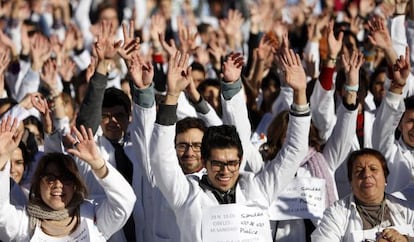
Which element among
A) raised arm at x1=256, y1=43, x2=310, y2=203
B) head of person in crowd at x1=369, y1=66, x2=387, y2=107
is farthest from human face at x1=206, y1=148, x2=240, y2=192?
head of person in crowd at x1=369, y1=66, x2=387, y2=107

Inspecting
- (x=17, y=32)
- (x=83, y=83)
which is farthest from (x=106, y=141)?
(x=17, y=32)

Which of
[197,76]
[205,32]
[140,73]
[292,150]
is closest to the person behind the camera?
[140,73]

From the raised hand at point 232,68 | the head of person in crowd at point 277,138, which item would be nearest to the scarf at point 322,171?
the head of person in crowd at point 277,138

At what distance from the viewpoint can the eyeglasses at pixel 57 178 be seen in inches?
223

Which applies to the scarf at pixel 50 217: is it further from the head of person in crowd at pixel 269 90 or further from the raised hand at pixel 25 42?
the raised hand at pixel 25 42

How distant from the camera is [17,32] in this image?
1108 cm

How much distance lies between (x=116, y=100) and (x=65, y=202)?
130cm

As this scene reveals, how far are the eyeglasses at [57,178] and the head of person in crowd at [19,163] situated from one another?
1.05 meters

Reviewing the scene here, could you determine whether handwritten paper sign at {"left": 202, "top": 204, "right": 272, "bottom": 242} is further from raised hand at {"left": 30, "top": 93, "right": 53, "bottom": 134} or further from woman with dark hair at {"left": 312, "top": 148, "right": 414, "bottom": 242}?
raised hand at {"left": 30, "top": 93, "right": 53, "bottom": 134}

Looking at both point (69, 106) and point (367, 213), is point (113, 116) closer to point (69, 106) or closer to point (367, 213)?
point (69, 106)

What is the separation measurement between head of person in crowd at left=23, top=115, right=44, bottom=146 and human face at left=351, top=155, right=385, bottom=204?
2740mm

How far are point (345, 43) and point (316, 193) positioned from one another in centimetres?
279

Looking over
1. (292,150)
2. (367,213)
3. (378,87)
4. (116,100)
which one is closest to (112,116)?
(116,100)

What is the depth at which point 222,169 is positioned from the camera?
5.65 metres
